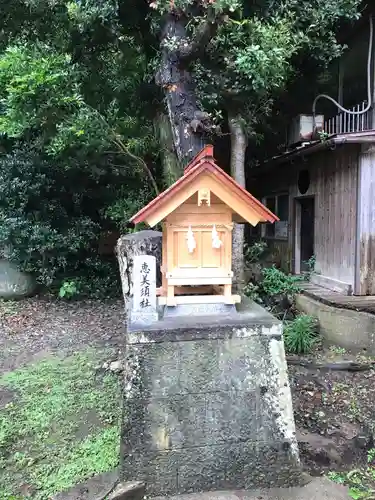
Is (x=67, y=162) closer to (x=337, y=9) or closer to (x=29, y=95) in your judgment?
(x=29, y=95)

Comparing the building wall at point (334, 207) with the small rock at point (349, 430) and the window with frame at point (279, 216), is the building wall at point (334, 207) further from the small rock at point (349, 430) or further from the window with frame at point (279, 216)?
the small rock at point (349, 430)

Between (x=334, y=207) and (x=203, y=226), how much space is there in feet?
15.6

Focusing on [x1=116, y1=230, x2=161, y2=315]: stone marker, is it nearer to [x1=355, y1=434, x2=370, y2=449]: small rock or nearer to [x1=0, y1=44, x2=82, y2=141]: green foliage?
[x1=0, y1=44, x2=82, y2=141]: green foliage

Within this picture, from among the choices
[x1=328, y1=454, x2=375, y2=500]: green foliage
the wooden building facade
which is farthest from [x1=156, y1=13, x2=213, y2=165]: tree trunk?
[x1=328, y1=454, x2=375, y2=500]: green foliage

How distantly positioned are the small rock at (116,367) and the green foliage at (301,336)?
2529 millimetres

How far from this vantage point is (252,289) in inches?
286

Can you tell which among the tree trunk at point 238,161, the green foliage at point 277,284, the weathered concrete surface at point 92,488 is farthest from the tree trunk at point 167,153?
the weathered concrete surface at point 92,488

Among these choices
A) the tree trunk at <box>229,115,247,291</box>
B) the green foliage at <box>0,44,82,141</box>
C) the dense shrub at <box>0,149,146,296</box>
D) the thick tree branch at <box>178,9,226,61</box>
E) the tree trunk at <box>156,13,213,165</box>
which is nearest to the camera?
the thick tree branch at <box>178,9,226,61</box>

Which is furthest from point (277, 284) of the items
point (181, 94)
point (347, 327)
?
point (181, 94)

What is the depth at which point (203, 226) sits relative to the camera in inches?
136

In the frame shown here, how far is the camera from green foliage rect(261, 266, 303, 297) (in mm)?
7548

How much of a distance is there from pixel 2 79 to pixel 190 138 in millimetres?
3267

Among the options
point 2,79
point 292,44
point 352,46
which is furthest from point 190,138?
point 352,46

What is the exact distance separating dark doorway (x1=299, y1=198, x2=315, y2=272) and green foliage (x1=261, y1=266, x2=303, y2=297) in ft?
4.59
